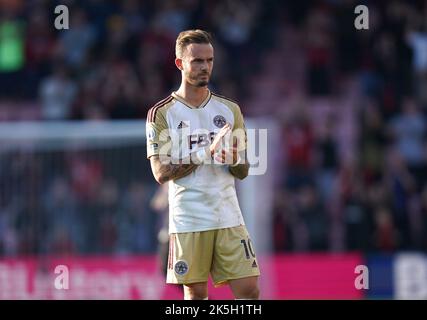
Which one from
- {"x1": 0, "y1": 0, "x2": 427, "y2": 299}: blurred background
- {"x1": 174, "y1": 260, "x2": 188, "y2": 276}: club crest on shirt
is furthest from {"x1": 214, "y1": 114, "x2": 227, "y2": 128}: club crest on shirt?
{"x1": 0, "y1": 0, "x2": 427, "y2": 299}: blurred background

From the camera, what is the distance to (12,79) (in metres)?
19.2

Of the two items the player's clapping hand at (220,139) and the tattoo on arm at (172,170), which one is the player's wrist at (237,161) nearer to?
the player's clapping hand at (220,139)

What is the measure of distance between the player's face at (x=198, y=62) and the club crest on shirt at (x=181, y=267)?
1.17 meters

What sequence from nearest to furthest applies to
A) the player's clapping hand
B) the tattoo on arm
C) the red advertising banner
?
1. the player's clapping hand
2. the tattoo on arm
3. the red advertising banner

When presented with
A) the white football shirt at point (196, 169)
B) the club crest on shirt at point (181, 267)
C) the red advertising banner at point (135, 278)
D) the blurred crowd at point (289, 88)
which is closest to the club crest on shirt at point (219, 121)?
the white football shirt at point (196, 169)

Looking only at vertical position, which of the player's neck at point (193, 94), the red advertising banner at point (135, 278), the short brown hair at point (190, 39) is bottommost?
the red advertising banner at point (135, 278)

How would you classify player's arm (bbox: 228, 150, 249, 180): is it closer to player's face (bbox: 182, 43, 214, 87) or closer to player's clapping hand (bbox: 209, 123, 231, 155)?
player's clapping hand (bbox: 209, 123, 231, 155)

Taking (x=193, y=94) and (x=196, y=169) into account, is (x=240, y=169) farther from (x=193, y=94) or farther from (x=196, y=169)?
(x=193, y=94)

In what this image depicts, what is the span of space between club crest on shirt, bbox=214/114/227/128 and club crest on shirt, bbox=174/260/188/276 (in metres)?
0.93

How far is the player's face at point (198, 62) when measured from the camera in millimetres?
7711

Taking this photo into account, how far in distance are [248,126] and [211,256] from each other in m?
8.60

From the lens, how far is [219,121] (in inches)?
310

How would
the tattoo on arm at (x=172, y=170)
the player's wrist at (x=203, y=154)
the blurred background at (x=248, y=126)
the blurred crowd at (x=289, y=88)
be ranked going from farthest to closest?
1. the blurred crowd at (x=289, y=88)
2. the blurred background at (x=248, y=126)
3. the tattoo on arm at (x=172, y=170)
4. the player's wrist at (x=203, y=154)

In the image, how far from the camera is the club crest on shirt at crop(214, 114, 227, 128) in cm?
786
